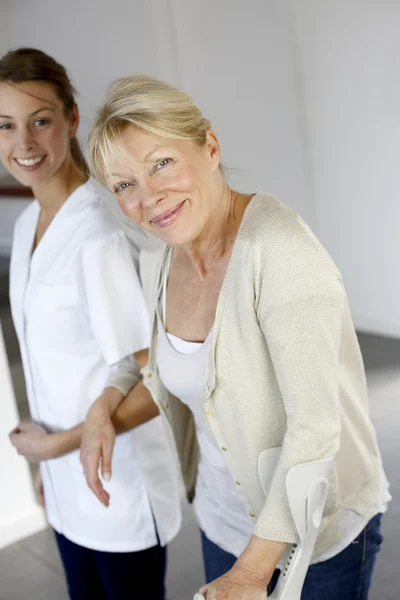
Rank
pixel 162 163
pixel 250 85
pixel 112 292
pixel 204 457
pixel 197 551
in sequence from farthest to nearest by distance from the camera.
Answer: pixel 197 551 → pixel 250 85 → pixel 112 292 → pixel 204 457 → pixel 162 163

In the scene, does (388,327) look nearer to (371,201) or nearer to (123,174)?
(371,201)

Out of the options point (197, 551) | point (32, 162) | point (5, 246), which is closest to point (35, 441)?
point (32, 162)

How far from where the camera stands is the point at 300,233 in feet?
3.15

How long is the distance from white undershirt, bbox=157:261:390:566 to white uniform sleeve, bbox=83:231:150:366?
16 centimetres

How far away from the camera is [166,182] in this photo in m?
1.04

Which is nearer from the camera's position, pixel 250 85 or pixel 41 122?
pixel 41 122

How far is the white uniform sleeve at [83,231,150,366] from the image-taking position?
135 centimetres

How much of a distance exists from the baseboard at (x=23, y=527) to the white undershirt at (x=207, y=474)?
1564 mm

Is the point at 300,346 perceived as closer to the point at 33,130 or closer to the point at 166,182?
the point at 166,182

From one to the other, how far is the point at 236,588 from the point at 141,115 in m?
A: 0.57

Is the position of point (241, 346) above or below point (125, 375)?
above

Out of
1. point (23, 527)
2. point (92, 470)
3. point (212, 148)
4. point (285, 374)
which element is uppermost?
point (212, 148)

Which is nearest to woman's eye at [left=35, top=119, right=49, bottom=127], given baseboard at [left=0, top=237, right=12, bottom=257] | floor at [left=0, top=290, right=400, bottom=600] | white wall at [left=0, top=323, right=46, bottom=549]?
floor at [left=0, top=290, right=400, bottom=600]

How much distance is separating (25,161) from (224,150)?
0.94 meters
